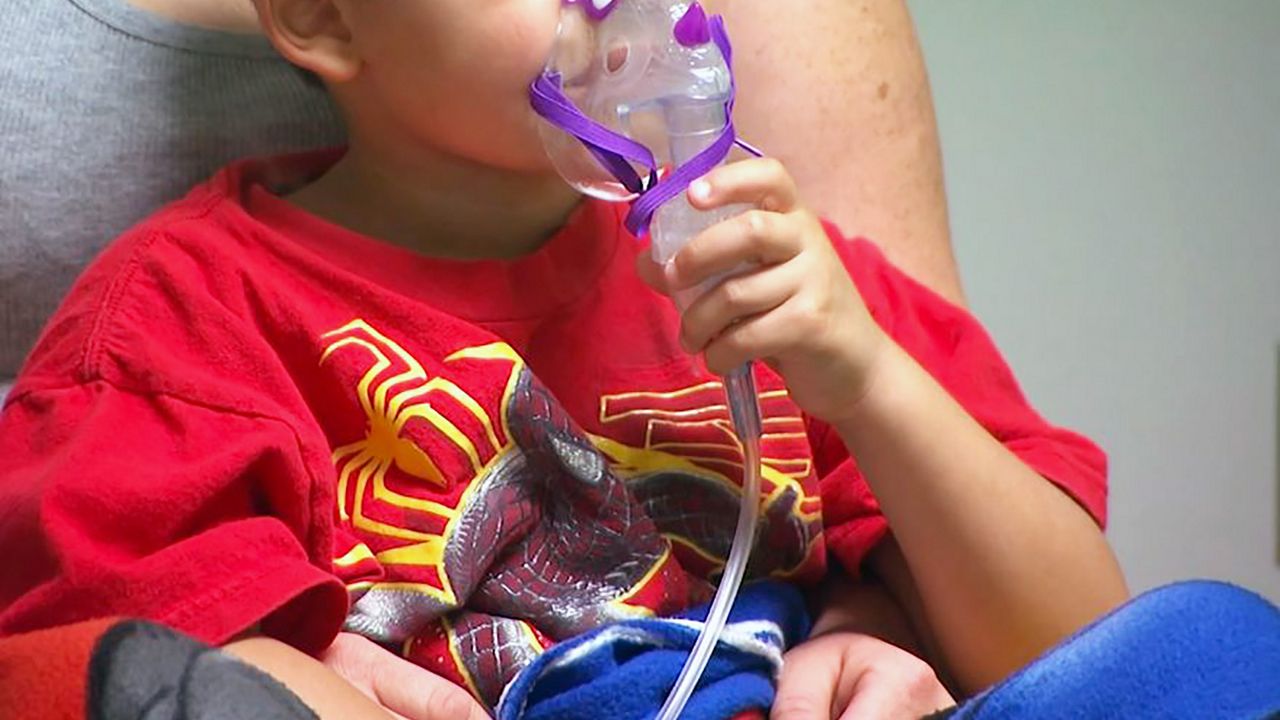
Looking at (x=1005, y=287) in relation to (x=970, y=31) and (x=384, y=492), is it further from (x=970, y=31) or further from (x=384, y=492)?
(x=384, y=492)

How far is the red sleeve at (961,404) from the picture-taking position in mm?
886

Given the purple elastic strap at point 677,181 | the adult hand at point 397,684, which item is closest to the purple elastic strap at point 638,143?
the purple elastic strap at point 677,181

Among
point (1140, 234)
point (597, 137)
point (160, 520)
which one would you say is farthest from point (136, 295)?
point (1140, 234)

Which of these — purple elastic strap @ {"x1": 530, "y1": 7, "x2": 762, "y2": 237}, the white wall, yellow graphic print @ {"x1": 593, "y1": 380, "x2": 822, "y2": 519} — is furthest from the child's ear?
the white wall

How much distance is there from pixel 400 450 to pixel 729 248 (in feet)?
0.68

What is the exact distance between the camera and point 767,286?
0.71 m

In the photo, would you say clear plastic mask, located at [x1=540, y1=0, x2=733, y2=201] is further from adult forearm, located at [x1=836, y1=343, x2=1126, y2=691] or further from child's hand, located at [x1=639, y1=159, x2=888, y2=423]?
adult forearm, located at [x1=836, y1=343, x2=1126, y2=691]

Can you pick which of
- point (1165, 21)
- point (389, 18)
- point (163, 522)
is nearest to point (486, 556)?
point (163, 522)

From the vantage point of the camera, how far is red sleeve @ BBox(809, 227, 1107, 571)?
886 mm

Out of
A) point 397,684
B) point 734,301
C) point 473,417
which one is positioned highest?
point 734,301

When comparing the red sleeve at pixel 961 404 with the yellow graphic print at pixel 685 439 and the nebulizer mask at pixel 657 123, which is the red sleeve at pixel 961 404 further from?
the nebulizer mask at pixel 657 123

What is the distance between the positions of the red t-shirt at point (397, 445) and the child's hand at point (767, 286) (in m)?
0.12

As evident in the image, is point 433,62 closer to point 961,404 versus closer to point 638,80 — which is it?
point 638,80

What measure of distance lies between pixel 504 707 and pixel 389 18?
1.15ft
